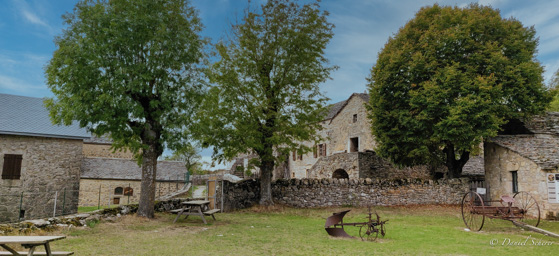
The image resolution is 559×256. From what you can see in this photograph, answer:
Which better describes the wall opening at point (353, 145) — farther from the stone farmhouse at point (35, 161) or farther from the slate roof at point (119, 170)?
the stone farmhouse at point (35, 161)

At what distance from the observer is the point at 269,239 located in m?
9.63

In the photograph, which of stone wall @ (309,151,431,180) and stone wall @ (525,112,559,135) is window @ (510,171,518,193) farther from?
stone wall @ (309,151,431,180)

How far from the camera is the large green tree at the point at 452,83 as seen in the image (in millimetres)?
18812

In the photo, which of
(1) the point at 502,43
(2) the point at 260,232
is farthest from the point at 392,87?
(2) the point at 260,232

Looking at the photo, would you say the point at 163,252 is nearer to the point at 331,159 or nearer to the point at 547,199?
the point at 547,199

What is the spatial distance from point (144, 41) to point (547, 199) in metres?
19.4

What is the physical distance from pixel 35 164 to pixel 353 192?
59.9 ft

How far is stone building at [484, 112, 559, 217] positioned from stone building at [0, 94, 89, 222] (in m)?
24.1

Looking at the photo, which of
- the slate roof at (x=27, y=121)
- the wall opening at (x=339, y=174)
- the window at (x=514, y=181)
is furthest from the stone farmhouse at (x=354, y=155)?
the slate roof at (x=27, y=121)

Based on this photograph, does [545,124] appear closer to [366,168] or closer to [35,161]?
[366,168]

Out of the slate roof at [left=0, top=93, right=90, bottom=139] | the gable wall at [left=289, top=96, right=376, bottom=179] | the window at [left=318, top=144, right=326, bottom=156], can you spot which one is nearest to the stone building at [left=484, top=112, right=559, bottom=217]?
the gable wall at [left=289, top=96, right=376, bottom=179]

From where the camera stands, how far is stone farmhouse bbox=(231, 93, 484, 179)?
2592 cm

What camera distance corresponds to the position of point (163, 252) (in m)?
7.63

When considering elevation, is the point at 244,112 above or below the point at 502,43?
below
